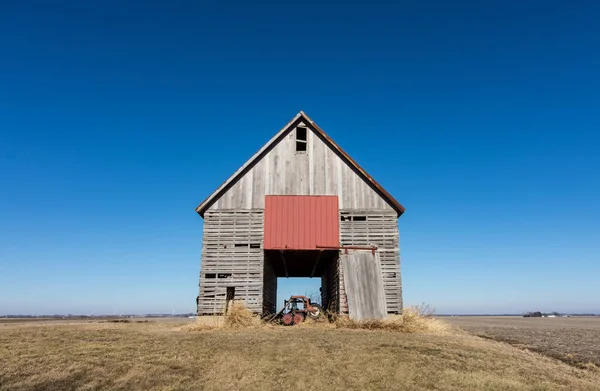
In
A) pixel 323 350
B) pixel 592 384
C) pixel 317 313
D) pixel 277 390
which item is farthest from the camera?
pixel 317 313

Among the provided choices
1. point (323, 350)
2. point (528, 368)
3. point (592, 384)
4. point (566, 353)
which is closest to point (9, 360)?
point (323, 350)

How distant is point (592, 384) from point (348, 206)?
47.0ft

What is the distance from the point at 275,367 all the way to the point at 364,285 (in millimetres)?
11921

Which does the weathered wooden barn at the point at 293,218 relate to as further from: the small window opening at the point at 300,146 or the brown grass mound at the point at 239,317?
the brown grass mound at the point at 239,317

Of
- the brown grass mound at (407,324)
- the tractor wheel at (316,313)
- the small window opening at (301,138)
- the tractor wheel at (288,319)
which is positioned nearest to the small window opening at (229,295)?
the tractor wheel at (288,319)

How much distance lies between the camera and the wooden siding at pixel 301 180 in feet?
71.5

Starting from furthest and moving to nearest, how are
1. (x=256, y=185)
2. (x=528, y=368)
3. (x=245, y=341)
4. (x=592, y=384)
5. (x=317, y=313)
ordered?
(x=256, y=185) → (x=317, y=313) → (x=245, y=341) → (x=528, y=368) → (x=592, y=384)

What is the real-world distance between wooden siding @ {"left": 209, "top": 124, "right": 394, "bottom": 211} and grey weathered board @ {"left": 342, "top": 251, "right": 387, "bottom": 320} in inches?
115

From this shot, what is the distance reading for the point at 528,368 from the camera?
9.54 metres

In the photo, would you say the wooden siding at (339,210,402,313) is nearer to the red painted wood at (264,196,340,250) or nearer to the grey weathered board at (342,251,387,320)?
the grey weathered board at (342,251,387,320)

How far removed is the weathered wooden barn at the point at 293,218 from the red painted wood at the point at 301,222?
0.18 feet

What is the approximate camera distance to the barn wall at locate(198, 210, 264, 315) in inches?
799

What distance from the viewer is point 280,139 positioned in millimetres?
22734

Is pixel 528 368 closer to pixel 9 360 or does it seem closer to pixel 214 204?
pixel 9 360
